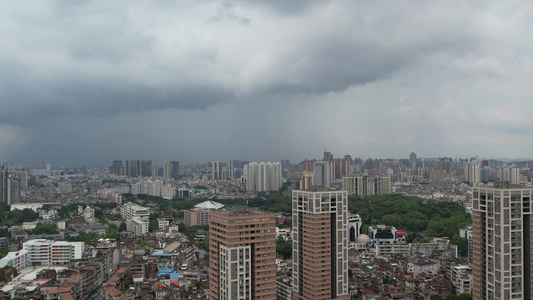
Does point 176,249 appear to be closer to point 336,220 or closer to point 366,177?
point 336,220

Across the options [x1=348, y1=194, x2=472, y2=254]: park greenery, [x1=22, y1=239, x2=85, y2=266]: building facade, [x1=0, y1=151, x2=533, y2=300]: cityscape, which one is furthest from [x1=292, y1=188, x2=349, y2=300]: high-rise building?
[x1=22, y1=239, x2=85, y2=266]: building facade

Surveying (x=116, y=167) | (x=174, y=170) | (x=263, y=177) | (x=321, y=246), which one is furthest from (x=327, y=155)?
(x=321, y=246)

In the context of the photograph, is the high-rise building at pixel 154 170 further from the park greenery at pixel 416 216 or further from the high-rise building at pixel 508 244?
the high-rise building at pixel 508 244

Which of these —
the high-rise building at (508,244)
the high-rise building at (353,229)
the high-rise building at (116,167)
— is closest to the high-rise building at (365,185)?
the high-rise building at (353,229)

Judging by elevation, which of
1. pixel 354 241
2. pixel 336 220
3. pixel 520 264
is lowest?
pixel 354 241

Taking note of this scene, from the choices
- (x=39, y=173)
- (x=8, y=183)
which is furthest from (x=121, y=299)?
(x=39, y=173)

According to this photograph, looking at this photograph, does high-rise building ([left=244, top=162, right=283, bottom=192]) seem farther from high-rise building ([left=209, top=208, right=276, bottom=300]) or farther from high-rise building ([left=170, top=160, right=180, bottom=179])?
high-rise building ([left=209, top=208, right=276, bottom=300])
